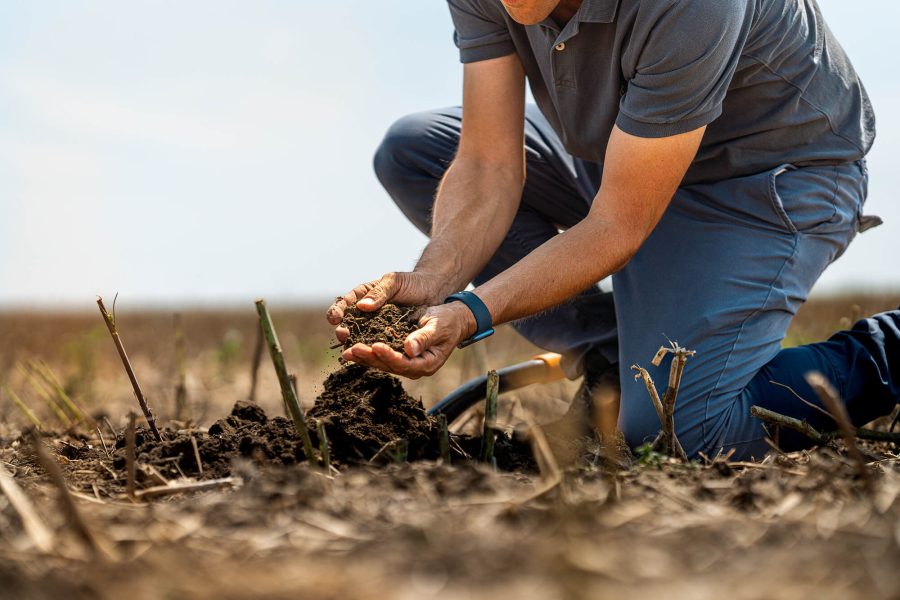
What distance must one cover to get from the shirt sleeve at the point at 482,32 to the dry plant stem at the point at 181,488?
1.79 metres

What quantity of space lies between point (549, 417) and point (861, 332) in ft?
3.94

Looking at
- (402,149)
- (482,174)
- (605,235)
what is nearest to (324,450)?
(605,235)

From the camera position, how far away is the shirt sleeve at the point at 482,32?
9.82 ft

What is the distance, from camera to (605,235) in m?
2.46

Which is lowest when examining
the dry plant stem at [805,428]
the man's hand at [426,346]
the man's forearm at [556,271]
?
the dry plant stem at [805,428]

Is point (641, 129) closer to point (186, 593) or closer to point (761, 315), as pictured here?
point (761, 315)

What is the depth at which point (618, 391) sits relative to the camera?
3232 mm

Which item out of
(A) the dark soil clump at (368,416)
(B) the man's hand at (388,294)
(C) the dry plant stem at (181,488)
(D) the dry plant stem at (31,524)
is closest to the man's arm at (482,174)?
(B) the man's hand at (388,294)

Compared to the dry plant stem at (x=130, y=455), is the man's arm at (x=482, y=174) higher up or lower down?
higher up

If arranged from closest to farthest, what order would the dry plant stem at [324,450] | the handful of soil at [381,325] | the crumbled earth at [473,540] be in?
1. the crumbled earth at [473,540]
2. the dry plant stem at [324,450]
3. the handful of soil at [381,325]

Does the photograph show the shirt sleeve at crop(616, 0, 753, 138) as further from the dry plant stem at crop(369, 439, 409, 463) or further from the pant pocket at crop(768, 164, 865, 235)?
the dry plant stem at crop(369, 439, 409, 463)

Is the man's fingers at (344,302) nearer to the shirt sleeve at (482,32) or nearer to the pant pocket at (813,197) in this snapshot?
the shirt sleeve at (482,32)

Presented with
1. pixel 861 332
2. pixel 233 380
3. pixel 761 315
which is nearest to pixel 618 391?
pixel 761 315

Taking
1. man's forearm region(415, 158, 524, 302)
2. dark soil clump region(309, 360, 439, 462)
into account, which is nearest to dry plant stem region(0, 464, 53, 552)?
dark soil clump region(309, 360, 439, 462)
